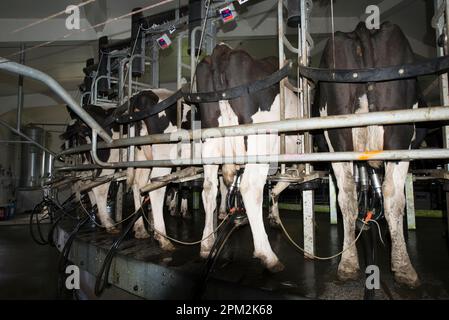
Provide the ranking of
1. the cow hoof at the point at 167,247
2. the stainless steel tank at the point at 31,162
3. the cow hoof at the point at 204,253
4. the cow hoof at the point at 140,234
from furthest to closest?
the stainless steel tank at the point at 31,162 → the cow hoof at the point at 140,234 → the cow hoof at the point at 167,247 → the cow hoof at the point at 204,253

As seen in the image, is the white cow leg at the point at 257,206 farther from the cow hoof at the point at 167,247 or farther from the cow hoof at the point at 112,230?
the cow hoof at the point at 112,230

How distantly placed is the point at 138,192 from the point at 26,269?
320 cm

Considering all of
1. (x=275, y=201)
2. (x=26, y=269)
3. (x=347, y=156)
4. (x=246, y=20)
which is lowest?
(x=26, y=269)

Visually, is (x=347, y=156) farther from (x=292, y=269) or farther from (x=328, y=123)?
(x=292, y=269)

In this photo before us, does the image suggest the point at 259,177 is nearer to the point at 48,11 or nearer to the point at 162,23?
the point at 162,23

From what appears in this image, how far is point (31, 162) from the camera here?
11883 millimetres

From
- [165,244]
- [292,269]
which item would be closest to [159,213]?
[165,244]

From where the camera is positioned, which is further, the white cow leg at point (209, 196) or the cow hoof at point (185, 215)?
the cow hoof at point (185, 215)

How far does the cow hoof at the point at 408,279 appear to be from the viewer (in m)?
1.79

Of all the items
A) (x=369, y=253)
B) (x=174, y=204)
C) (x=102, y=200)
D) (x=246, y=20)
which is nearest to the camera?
(x=369, y=253)

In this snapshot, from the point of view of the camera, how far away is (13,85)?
34.4 feet

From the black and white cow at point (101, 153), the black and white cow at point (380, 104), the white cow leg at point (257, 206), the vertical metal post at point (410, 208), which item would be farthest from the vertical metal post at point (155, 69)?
the vertical metal post at point (410, 208)

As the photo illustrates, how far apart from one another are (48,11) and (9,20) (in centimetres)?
121

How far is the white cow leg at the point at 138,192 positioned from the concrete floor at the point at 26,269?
69.5 inches
